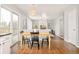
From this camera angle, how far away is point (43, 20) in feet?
50.8

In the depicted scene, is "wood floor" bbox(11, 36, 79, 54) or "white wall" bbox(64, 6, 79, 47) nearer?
"wood floor" bbox(11, 36, 79, 54)

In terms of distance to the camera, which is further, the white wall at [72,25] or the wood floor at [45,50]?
the white wall at [72,25]

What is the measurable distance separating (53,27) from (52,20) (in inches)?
41.0

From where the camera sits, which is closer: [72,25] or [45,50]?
[45,50]

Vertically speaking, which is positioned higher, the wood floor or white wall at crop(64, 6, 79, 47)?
white wall at crop(64, 6, 79, 47)

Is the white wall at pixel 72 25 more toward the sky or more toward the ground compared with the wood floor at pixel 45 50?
more toward the sky

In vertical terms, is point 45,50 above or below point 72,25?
below
